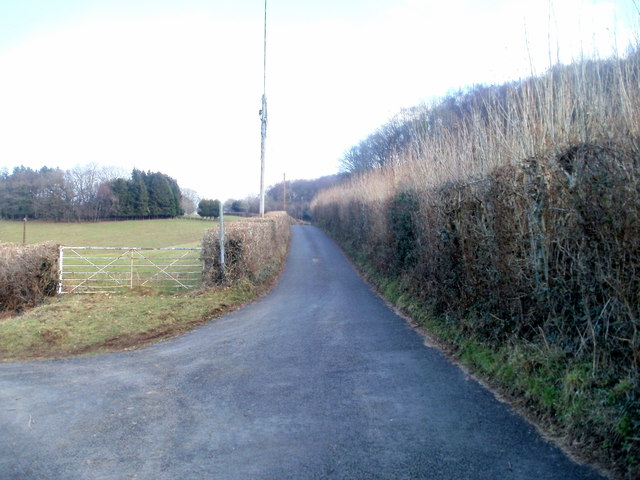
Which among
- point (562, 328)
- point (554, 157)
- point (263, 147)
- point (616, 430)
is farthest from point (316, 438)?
point (263, 147)

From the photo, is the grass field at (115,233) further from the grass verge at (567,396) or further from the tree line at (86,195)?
the grass verge at (567,396)

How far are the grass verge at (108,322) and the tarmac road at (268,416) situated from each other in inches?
41.0

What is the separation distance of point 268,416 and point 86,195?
136ft

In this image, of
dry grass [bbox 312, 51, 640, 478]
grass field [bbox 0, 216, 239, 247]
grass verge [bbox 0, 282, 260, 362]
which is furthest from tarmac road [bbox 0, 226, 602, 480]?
grass field [bbox 0, 216, 239, 247]

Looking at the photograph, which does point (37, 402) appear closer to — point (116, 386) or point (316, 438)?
point (116, 386)

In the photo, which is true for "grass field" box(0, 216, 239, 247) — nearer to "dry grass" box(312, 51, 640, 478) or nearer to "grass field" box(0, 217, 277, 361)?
"grass field" box(0, 217, 277, 361)

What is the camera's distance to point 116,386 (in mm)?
7500

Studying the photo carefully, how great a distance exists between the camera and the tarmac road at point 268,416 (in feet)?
15.0

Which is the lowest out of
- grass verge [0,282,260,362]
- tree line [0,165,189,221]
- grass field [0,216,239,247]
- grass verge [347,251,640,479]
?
grass verge [0,282,260,362]

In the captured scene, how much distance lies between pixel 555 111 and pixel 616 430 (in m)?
4.50

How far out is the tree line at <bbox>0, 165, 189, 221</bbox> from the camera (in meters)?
35.1

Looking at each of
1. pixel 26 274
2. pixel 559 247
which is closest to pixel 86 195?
pixel 26 274

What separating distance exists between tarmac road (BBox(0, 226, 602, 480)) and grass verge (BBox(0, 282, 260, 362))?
1.04m

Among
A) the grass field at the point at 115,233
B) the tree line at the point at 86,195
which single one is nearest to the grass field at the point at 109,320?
the grass field at the point at 115,233
